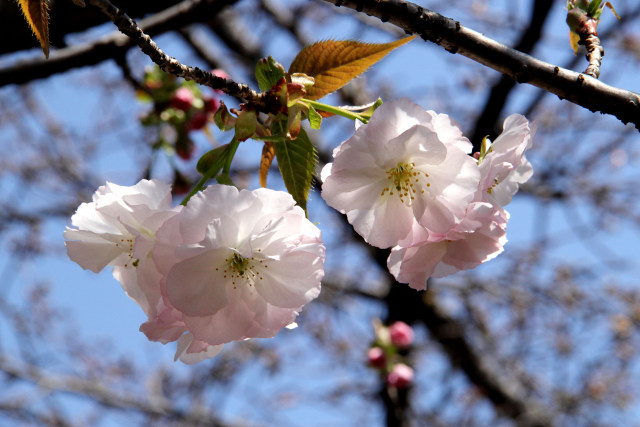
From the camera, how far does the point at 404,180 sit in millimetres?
878

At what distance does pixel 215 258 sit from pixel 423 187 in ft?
1.03

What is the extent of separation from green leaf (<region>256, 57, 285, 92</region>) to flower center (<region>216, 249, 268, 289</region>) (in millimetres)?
255

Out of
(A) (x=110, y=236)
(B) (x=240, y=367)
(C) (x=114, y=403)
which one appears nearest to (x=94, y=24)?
(A) (x=110, y=236)

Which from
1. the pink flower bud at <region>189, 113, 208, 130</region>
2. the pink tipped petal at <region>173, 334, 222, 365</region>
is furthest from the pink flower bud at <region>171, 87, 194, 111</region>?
the pink tipped petal at <region>173, 334, 222, 365</region>

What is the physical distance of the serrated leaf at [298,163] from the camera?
0.85 metres

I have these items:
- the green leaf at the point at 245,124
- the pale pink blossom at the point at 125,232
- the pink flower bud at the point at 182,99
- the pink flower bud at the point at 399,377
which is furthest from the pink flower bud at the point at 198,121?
the pink flower bud at the point at 399,377

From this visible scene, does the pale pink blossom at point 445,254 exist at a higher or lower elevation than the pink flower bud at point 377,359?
higher

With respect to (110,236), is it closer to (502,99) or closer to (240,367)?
(502,99)

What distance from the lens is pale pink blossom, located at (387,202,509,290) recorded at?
860mm

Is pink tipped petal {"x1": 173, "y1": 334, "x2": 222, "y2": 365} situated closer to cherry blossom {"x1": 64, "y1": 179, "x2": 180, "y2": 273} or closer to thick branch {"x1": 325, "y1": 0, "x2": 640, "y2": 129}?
cherry blossom {"x1": 64, "y1": 179, "x2": 180, "y2": 273}

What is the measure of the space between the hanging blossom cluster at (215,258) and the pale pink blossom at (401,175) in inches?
3.5

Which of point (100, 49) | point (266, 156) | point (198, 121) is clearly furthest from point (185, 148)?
point (266, 156)

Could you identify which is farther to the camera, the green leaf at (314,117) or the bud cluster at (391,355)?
the bud cluster at (391,355)

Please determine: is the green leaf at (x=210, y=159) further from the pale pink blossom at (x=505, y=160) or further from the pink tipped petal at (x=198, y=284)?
the pale pink blossom at (x=505, y=160)
